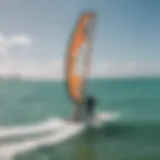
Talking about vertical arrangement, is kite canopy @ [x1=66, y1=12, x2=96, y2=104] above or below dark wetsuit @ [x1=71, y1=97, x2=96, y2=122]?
above

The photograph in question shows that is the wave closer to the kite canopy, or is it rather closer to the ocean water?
the ocean water

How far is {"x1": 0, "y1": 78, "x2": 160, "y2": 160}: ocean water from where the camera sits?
132 centimetres

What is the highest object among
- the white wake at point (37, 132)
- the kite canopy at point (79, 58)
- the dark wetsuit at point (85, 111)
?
the kite canopy at point (79, 58)

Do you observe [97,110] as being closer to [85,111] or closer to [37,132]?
[85,111]

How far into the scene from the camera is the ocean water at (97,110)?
1.32 m

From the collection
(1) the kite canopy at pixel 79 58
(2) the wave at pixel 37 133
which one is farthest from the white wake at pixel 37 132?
(1) the kite canopy at pixel 79 58

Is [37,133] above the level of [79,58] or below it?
below

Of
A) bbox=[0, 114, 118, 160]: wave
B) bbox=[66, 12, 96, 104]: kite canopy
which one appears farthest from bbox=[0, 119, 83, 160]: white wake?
bbox=[66, 12, 96, 104]: kite canopy

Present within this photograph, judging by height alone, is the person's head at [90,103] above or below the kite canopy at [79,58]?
below

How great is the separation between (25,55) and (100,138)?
44 cm

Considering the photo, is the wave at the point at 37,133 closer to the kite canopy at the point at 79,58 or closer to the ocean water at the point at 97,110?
the ocean water at the point at 97,110

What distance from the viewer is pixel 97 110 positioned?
135cm

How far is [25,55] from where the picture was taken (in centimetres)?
133

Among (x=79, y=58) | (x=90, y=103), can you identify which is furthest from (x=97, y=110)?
(x=79, y=58)
